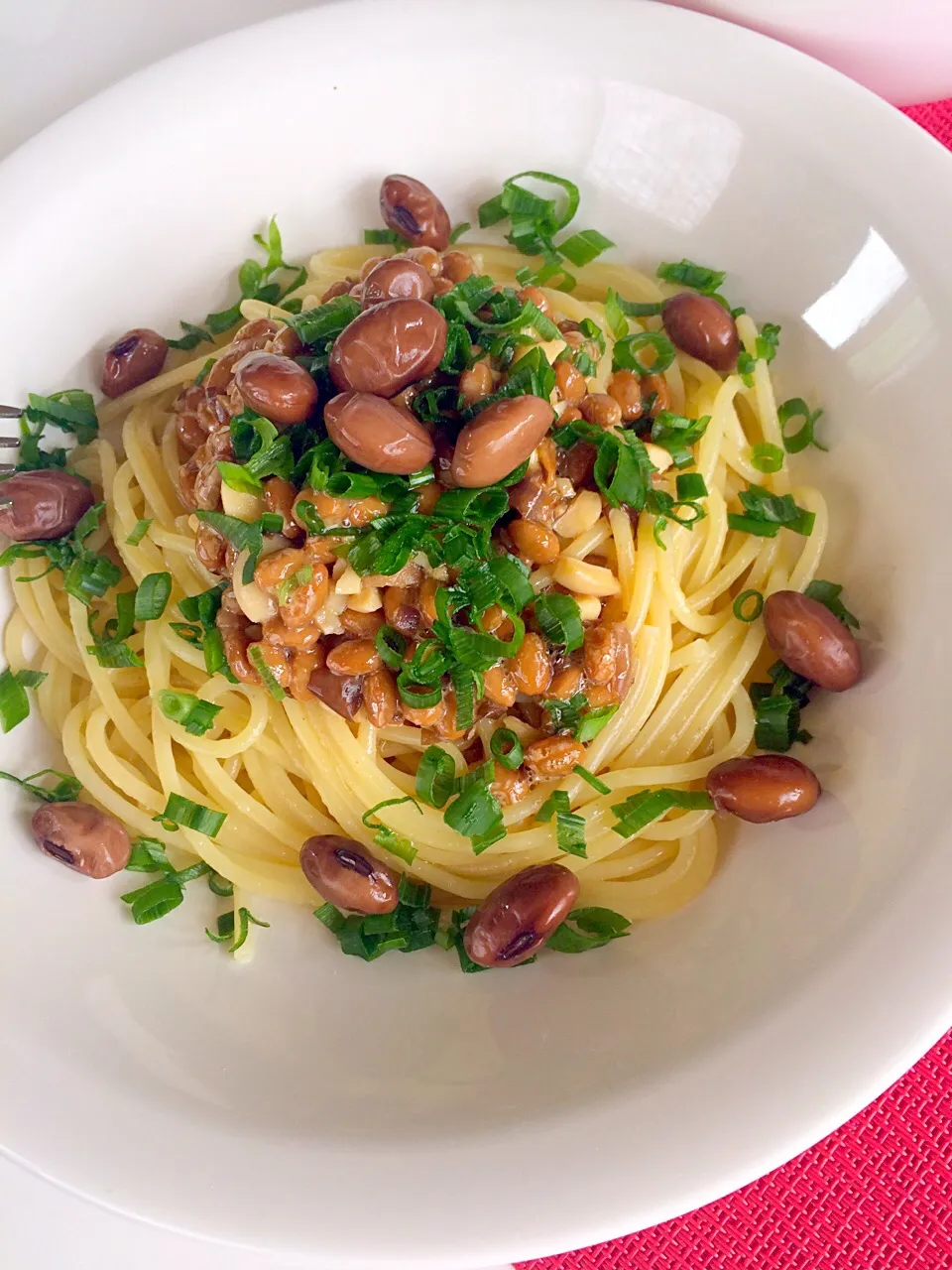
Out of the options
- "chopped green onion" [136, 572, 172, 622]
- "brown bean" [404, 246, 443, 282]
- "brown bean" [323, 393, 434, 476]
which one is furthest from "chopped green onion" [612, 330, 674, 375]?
"chopped green onion" [136, 572, 172, 622]

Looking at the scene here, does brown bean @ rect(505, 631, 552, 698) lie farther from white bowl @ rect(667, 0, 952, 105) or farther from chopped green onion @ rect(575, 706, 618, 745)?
white bowl @ rect(667, 0, 952, 105)

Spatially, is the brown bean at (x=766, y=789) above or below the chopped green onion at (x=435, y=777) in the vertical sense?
above

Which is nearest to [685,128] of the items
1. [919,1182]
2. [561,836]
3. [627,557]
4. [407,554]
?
[627,557]

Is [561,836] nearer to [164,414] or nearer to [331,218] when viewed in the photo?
[164,414]

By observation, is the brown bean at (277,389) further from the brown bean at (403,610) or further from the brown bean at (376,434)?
the brown bean at (403,610)

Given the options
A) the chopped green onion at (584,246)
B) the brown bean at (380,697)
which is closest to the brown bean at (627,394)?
the chopped green onion at (584,246)

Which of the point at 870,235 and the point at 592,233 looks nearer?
the point at 870,235
